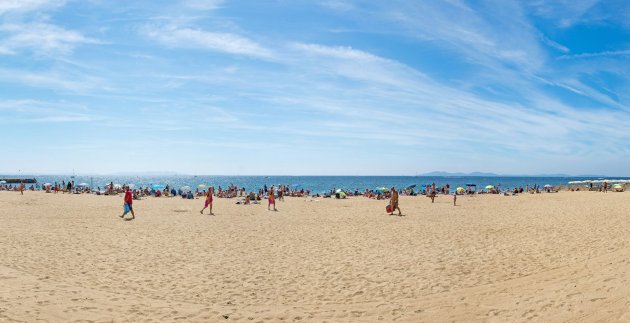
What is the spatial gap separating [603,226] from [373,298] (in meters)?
13.4

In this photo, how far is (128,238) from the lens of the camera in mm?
15547

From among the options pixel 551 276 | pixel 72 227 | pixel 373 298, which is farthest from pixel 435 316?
pixel 72 227

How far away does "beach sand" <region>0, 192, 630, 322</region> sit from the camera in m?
7.66

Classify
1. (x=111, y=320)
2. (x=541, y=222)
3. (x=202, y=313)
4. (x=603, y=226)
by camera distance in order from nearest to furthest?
(x=111, y=320), (x=202, y=313), (x=603, y=226), (x=541, y=222)

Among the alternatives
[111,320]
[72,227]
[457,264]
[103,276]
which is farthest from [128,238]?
[457,264]

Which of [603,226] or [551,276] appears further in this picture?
[603,226]

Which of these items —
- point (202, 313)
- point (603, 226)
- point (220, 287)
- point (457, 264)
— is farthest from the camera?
point (603, 226)

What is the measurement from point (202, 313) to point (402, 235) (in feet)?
35.7


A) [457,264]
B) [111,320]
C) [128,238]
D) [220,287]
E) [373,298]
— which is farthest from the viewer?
[128,238]

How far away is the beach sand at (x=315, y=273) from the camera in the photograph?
25.1ft

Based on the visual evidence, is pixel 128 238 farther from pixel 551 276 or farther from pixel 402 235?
pixel 551 276

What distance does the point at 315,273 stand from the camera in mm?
10758

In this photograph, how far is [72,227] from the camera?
1803cm

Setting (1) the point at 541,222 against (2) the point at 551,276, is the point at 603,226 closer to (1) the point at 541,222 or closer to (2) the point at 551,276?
(1) the point at 541,222
